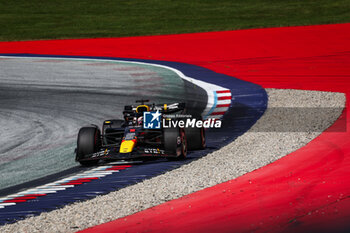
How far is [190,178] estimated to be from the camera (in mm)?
9359

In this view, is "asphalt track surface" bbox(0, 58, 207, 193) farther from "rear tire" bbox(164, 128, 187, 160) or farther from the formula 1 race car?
"rear tire" bbox(164, 128, 187, 160)

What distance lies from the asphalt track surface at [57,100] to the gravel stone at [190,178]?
2.29 meters

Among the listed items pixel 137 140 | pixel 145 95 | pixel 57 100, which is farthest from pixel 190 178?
pixel 57 100

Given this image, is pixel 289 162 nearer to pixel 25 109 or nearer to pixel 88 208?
pixel 88 208

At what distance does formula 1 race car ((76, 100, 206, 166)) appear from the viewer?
10.7 meters

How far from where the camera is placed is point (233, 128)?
44.4ft

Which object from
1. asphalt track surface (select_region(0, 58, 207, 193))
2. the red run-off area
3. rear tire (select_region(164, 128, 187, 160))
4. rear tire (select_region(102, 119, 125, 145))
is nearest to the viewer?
the red run-off area

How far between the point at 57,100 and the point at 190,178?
959 cm

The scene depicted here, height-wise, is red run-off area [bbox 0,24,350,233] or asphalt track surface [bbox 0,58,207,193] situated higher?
asphalt track surface [bbox 0,58,207,193]

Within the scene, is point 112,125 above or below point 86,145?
above

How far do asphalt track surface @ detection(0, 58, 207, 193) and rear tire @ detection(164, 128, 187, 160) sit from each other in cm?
163

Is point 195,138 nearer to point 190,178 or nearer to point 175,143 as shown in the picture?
point 175,143

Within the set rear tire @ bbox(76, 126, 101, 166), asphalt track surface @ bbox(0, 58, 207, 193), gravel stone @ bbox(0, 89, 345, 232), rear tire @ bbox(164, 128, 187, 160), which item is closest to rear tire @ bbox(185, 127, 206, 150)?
gravel stone @ bbox(0, 89, 345, 232)

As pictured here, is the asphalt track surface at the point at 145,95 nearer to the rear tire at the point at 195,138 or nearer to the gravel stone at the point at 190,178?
the rear tire at the point at 195,138
